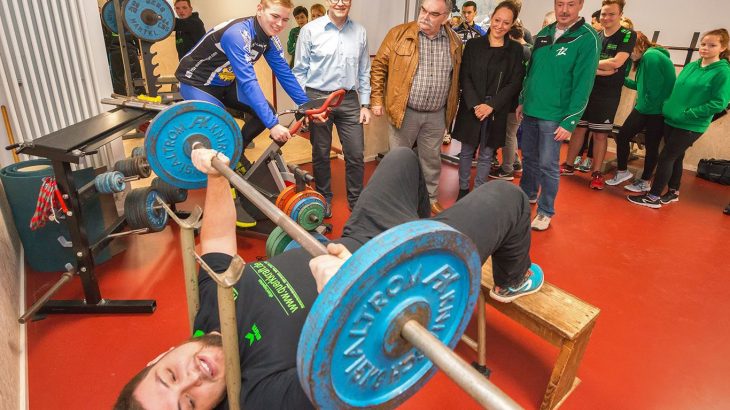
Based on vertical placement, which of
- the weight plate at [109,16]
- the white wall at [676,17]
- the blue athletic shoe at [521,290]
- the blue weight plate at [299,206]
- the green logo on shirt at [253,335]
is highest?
the white wall at [676,17]

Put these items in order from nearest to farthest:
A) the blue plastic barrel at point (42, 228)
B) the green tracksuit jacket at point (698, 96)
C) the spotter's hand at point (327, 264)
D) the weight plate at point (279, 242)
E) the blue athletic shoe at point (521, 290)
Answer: the spotter's hand at point (327, 264)
the blue athletic shoe at point (521, 290)
the weight plate at point (279, 242)
the blue plastic barrel at point (42, 228)
the green tracksuit jacket at point (698, 96)

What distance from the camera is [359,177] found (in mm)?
3289

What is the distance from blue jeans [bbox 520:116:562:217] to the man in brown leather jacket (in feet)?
1.87

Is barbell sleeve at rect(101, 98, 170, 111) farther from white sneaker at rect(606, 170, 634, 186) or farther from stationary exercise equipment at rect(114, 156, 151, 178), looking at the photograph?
white sneaker at rect(606, 170, 634, 186)

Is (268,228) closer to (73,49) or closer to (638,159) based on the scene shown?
(73,49)

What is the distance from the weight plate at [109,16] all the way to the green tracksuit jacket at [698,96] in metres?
4.53

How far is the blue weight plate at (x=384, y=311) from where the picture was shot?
714 mm

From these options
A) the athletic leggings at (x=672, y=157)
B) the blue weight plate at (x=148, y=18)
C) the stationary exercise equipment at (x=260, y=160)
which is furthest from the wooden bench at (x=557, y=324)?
the blue weight plate at (x=148, y=18)

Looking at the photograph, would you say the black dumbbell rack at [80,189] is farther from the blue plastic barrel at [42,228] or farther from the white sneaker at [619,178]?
the white sneaker at [619,178]

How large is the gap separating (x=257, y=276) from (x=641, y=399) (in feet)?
5.29

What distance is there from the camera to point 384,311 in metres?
0.79

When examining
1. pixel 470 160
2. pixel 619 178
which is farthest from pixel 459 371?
pixel 619 178

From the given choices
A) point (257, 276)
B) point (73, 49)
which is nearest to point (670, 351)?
point (257, 276)

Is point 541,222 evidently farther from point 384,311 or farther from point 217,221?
point 384,311
